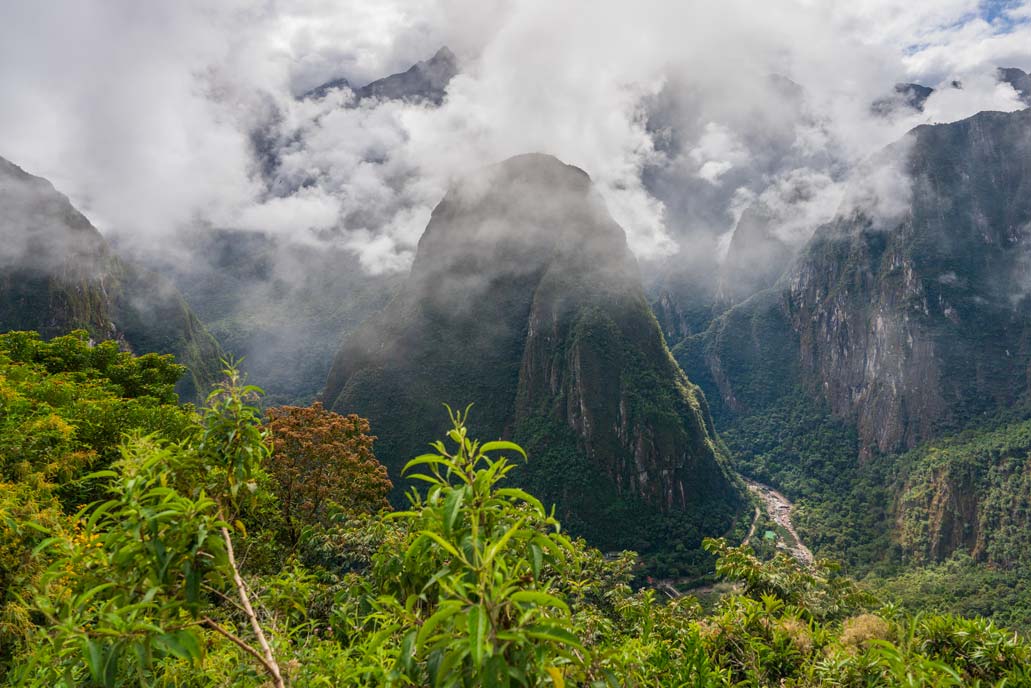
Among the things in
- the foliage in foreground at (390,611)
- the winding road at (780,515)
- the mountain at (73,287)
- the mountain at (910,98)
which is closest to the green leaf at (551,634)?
the foliage in foreground at (390,611)

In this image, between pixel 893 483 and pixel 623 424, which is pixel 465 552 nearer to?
pixel 623 424

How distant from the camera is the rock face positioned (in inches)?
3681

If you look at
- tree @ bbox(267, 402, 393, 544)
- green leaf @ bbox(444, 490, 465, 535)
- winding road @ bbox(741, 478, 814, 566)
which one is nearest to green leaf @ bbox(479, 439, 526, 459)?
green leaf @ bbox(444, 490, 465, 535)

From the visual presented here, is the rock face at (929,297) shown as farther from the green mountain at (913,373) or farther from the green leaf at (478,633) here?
the green leaf at (478,633)

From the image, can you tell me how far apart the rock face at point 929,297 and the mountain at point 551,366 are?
1569 inches

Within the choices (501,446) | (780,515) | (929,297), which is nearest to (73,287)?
(501,446)

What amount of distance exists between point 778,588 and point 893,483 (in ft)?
322

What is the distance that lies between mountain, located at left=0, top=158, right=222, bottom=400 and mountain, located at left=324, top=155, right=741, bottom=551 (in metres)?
26.9

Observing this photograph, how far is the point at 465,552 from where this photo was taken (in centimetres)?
202

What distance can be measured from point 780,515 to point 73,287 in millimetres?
113077

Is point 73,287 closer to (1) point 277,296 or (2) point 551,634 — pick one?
(1) point 277,296

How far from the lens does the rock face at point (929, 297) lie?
93.5 meters

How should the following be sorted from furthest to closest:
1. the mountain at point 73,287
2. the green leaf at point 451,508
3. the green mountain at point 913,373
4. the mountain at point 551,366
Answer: the green mountain at point 913,373 < the mountain at point 551,366 < the mountain at point 73,287 < the green leaf at point 451,508

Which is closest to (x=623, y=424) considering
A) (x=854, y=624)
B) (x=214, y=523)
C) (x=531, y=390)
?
(x=531, y=390)
